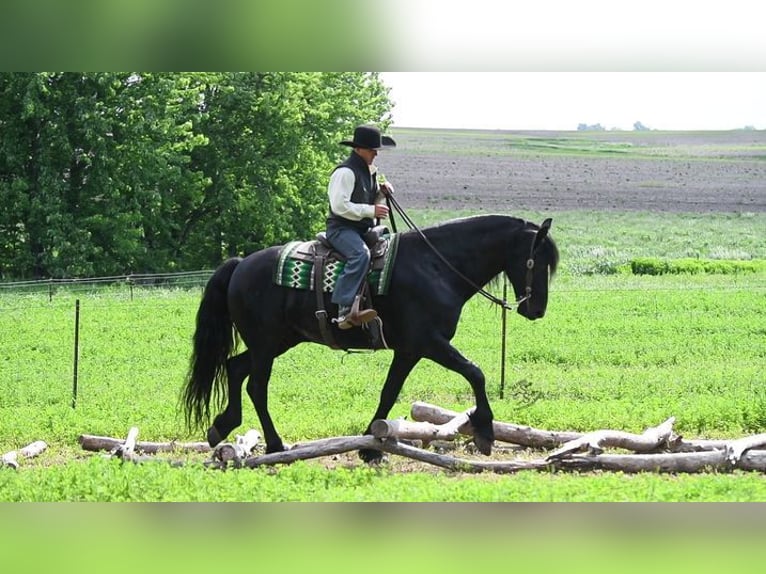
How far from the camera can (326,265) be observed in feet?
33.0

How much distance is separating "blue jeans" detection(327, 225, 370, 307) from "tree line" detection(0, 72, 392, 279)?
21.2 m

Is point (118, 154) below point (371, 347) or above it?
above

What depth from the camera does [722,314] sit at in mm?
21719

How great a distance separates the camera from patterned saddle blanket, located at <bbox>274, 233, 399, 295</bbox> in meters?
9.97

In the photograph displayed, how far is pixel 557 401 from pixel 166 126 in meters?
20.3

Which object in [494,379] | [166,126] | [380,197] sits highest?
[166,126]

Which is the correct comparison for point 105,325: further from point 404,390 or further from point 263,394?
point 263,394

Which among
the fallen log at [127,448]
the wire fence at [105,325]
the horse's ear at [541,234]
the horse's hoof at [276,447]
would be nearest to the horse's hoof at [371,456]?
the horse's hoof at [276,447]

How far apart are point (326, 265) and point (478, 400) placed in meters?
1.81

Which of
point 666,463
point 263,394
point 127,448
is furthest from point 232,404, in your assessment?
point 666,463

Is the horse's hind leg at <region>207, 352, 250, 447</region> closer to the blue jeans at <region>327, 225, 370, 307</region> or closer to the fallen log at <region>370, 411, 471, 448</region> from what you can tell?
the blue jeans at <region>327, 225, 370, 307</region>

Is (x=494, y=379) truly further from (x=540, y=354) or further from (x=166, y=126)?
(x=166, y=126)

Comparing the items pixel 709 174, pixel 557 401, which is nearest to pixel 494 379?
pixel 557 401

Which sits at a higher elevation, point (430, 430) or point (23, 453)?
point (430, 430)
